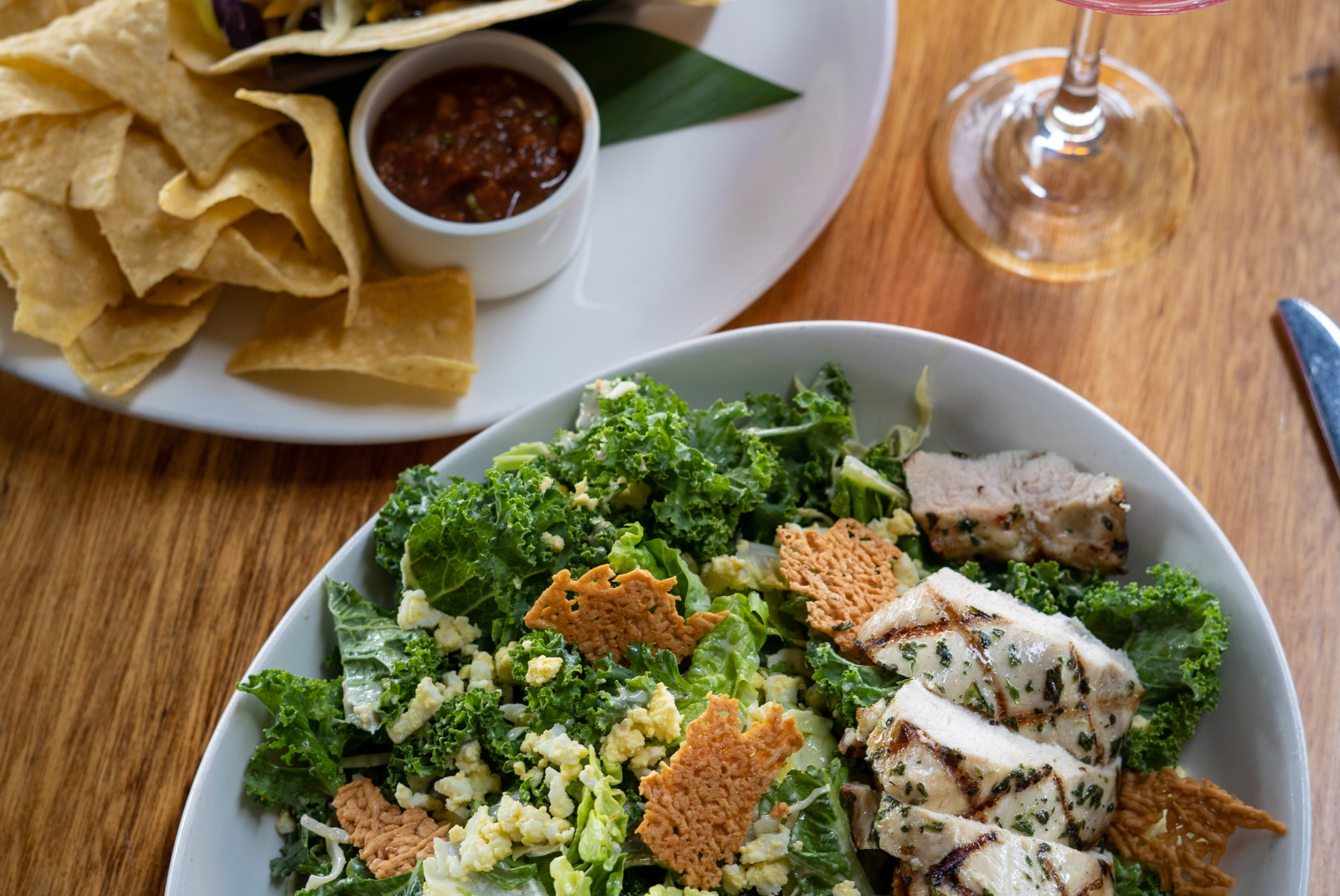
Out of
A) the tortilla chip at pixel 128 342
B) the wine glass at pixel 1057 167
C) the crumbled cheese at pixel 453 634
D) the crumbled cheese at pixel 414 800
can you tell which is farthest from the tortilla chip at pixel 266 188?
the wine glass at pixel 1057 167

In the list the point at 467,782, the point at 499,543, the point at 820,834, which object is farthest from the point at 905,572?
the point at 467,782

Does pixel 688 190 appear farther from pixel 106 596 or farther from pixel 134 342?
pixel 106 596

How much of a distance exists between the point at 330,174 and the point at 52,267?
0.52m

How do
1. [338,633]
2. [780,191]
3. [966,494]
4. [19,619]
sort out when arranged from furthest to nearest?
1. [780,191]
2. [19,619]
3. [966,494]
4. [338,633]

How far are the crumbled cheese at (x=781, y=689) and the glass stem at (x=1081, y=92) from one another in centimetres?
126

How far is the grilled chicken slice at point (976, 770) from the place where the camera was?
1517mm

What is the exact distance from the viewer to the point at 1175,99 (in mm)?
2414

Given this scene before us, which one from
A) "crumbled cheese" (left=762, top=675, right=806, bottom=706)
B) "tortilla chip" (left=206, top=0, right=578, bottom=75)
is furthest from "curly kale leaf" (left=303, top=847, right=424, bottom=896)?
"tortilla chip" (left=206, top=0, right=578, bottom=75)

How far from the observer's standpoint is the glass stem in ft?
6.72

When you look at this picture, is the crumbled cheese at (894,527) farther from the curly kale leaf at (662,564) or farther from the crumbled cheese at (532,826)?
the crumbled cheese at (532,826)

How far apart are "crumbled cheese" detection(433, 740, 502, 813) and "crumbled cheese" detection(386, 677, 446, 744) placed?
0.24ft

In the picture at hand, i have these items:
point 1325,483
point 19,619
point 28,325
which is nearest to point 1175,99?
point 1325,483

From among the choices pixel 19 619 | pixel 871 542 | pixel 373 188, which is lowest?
pixel 19 619

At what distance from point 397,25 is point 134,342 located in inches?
29.9
